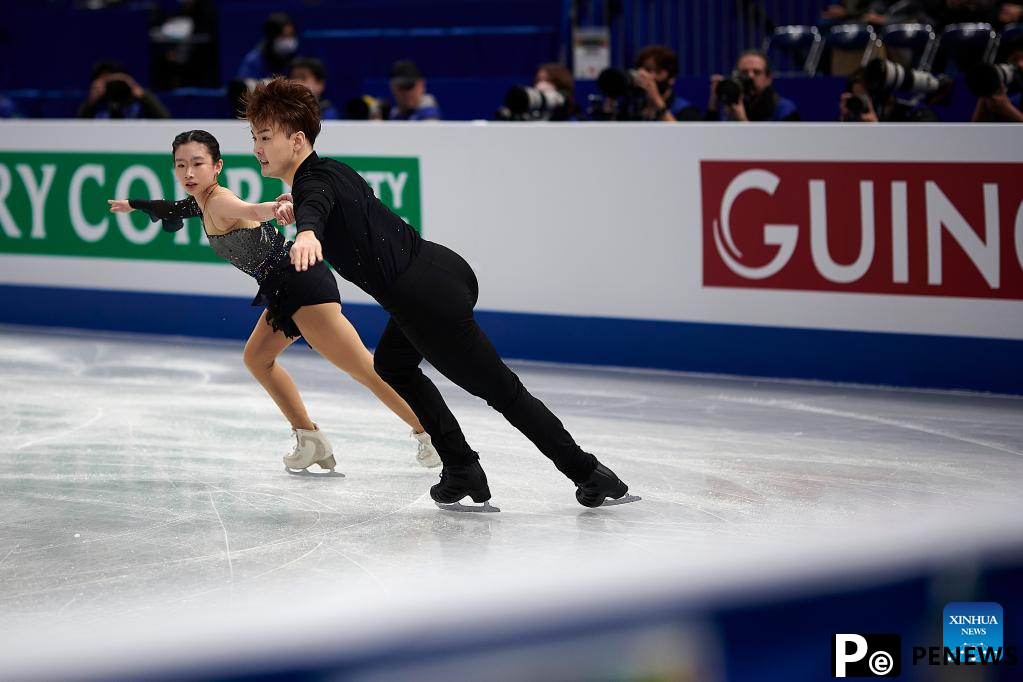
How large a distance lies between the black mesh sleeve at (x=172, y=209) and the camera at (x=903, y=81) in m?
4.10

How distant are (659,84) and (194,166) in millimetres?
4504

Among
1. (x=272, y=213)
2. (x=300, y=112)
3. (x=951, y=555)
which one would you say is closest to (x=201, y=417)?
(x=272, y=213)

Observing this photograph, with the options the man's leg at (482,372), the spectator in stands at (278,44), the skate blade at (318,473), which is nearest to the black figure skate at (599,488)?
the man's leg at (482,372)

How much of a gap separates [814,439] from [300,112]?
271cm

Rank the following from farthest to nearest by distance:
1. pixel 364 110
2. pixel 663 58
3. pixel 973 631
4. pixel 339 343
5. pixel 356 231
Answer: pixel 364 110 → pixel 663 58 → pixel 339 343 → pixel 356 231 → pixel 973 631

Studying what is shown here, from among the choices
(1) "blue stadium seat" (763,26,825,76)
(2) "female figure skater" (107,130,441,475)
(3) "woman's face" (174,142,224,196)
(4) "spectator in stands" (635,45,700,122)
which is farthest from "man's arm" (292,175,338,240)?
(1) "blue stadium seat" (763,26,825,76)

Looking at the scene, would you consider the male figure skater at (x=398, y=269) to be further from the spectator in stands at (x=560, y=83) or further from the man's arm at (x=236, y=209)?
the spectator in stands at (x=560, y=83)

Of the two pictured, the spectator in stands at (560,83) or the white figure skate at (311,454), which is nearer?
the white figure skate at (311,454)

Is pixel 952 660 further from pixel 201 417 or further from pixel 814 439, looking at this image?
pixel 201 417

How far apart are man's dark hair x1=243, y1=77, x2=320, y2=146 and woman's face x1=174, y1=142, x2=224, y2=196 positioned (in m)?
0.62

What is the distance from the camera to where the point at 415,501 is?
5379mm

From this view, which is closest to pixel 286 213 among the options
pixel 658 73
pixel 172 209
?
pixel 172 209

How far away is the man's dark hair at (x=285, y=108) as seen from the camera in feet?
15.8

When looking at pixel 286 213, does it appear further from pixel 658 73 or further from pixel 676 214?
pixel 658 73
